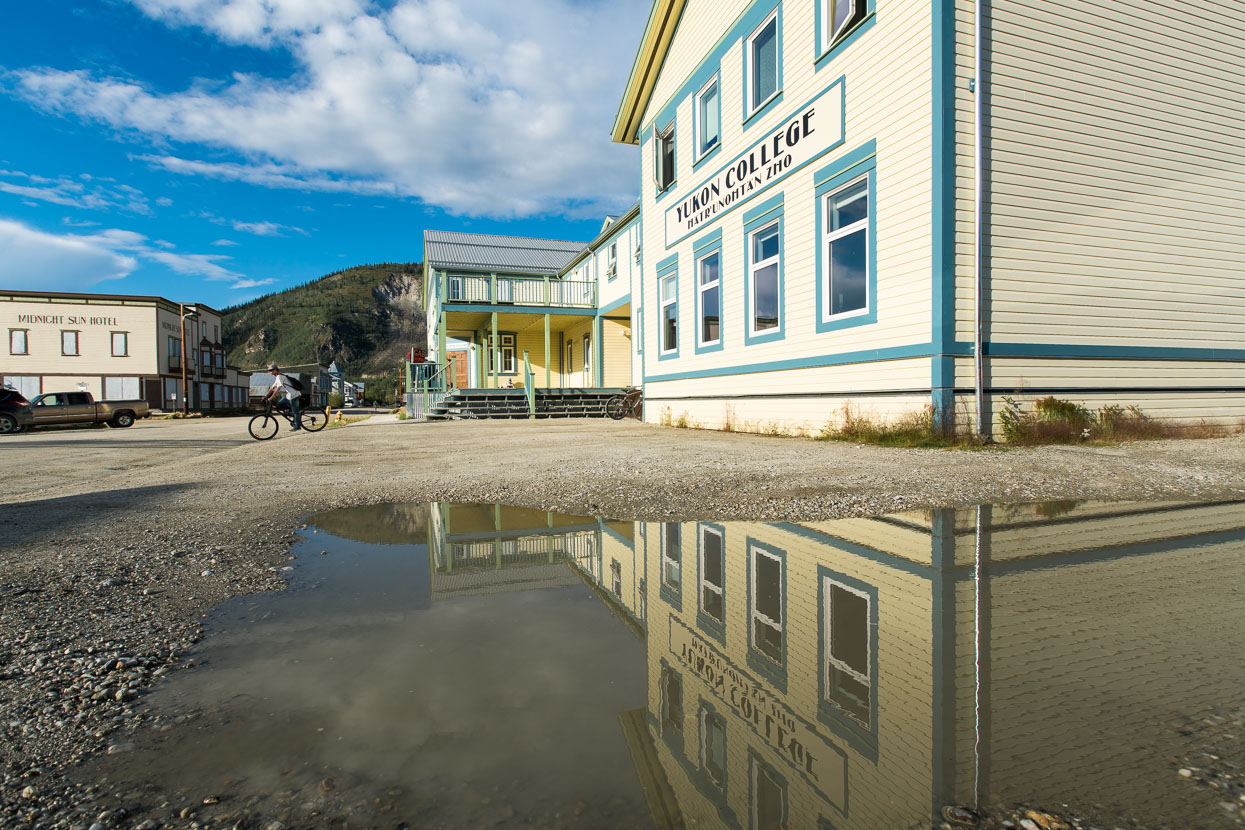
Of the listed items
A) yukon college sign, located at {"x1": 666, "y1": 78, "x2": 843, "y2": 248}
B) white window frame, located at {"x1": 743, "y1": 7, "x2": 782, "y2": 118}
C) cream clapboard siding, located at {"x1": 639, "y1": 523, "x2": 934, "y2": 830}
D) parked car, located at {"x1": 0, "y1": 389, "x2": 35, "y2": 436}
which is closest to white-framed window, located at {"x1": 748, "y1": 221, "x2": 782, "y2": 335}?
yukon college sign, located at {"x1": 666, "y1": 78, "x2": 843, "y2": 248}

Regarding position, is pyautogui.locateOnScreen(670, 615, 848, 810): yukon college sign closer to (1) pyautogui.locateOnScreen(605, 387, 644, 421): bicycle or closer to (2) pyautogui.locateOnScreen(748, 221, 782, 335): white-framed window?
(2) pyautogui.locateOnScreen(748, 221, 782, 335): white-framed window

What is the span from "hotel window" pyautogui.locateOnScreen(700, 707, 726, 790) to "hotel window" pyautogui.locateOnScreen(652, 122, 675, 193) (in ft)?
45.5

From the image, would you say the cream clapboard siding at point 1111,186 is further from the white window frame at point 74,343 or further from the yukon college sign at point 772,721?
the white window frame at point 74,343

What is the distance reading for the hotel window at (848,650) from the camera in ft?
5.82

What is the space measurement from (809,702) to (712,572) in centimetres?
119

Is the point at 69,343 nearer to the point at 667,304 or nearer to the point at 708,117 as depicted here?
the point at 667,304

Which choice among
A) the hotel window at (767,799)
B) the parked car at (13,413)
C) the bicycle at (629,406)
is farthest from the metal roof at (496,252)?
the hotel window at (767,799)

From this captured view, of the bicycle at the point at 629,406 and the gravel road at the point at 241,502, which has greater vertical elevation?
the bicycle at the point at 629,406

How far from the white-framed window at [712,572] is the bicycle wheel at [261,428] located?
13988 mm

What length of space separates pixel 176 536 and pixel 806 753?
3754 mm

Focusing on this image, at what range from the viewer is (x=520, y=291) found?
75.0 ft

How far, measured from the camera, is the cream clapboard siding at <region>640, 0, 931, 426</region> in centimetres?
729

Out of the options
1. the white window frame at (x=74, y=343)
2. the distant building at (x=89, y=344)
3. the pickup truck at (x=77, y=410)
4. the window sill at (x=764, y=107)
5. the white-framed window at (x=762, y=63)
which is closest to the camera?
the window sill at (x=764, y=107)

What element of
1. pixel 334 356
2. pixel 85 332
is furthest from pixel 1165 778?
pixel 334 356
